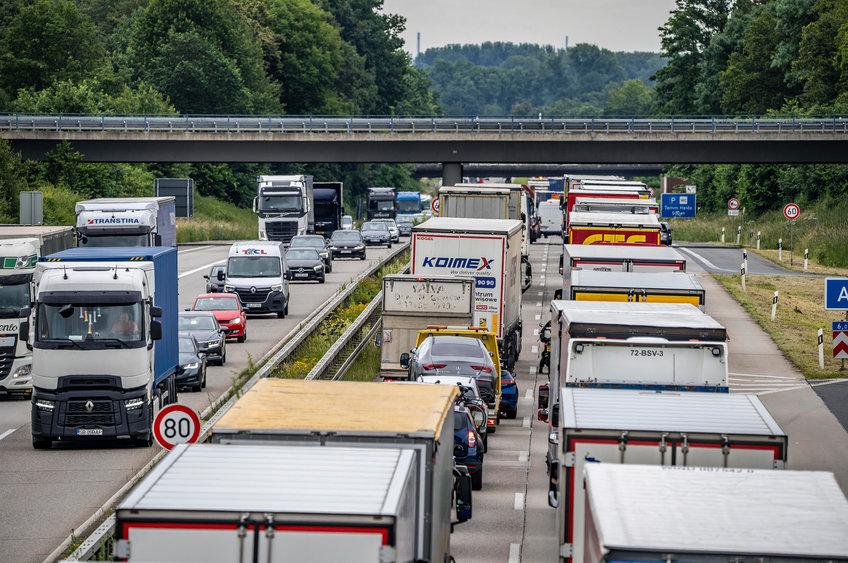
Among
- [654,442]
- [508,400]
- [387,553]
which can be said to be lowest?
[508,400]

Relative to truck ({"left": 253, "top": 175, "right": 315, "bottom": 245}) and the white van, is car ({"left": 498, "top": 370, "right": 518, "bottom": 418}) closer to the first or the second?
the white van

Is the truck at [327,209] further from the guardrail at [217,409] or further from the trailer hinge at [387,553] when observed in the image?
the trailer hinge at [387,553]

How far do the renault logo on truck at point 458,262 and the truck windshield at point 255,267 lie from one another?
450 inches

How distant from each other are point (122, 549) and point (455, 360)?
59.0 feet

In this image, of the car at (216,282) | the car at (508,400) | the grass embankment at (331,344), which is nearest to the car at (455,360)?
the car at (508,400)

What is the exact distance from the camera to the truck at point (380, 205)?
9688 cm

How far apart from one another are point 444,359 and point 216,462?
660 inches

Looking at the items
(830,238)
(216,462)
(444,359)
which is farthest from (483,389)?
(830,238)

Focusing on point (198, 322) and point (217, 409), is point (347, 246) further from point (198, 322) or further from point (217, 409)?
point (217, 409)

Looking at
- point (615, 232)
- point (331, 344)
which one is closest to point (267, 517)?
point (331, 344)

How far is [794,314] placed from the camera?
145 ft

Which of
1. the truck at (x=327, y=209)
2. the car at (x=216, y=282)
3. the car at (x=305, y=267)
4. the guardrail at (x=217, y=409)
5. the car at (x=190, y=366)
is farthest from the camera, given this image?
the truck at (x=327, y=209)

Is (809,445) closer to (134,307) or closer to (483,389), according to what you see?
(483,389)

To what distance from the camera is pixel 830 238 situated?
66.5 meters
